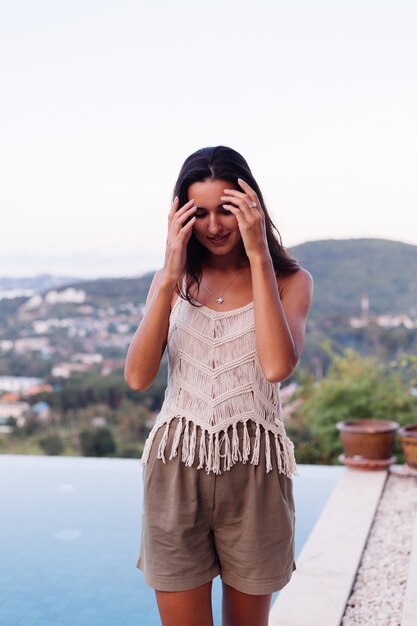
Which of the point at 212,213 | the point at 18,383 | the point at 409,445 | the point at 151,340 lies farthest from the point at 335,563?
the point at 18,383

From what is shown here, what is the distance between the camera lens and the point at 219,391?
5.13 ft

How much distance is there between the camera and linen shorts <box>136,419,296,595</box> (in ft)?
4.94

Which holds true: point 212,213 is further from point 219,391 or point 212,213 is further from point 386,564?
point 386,564

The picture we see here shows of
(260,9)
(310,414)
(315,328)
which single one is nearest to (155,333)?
(310,414)

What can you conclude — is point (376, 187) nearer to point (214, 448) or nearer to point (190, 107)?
point (190, 107)

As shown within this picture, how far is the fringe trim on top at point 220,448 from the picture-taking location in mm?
1500

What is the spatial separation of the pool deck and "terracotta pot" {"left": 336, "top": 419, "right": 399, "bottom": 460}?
197mm

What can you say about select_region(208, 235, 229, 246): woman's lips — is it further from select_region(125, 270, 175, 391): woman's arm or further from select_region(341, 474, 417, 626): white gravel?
select_region(341, 474, 417, 626): white gravel

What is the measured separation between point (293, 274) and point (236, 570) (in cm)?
66

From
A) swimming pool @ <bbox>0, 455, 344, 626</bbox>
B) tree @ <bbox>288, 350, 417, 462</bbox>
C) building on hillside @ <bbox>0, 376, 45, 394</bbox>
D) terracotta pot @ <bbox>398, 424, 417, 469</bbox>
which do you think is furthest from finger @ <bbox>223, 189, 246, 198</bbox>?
building on hillside @ <bbox>0, 376, 45, 394</bbox>

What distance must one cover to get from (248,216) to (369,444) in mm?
4219

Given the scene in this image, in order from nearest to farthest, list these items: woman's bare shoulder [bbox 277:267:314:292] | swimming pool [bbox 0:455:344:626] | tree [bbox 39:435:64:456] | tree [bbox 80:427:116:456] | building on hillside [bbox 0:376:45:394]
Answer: woman's bare shoulder [bbox 277:267:314:292]
swimming pool [bbox 0:455:344:626]
tree [bbox 80:427:116:456]
tree [bbox 39:435:64:456]
building on hillside [bbox 0:376:45:394]

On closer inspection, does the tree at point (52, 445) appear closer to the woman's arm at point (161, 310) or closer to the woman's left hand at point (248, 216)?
the woman's arm at point (161, 310)

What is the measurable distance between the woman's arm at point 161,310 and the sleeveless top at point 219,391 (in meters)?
0.06
